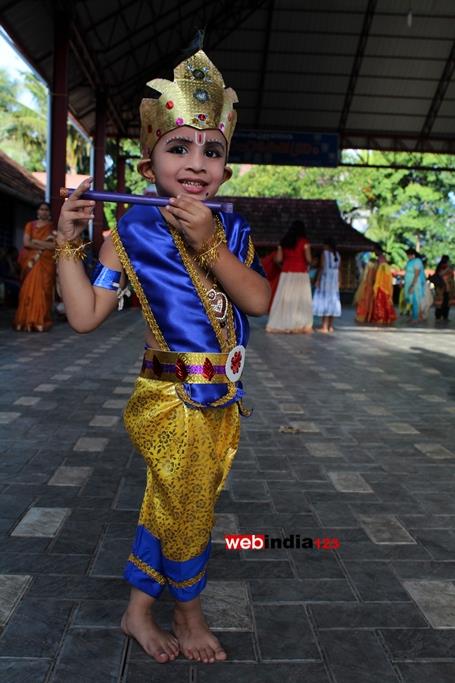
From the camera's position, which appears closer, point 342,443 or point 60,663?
point 60,663

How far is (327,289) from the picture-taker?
1132 cm

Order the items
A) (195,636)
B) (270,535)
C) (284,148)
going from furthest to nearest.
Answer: (284,148)
(270,535)
(195,636)

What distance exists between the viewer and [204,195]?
5.42ft

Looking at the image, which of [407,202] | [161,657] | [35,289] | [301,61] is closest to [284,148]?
[301,61]

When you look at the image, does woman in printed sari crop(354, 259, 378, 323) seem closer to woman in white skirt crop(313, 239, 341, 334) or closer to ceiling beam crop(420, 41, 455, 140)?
woman in white skirt crop(313, 239, 341, 334)

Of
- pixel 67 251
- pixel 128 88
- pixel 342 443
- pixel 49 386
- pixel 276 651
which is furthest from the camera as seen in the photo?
pixel 128 88

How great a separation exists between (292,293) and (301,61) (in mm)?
8630

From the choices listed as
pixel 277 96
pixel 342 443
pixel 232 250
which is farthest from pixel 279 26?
pixel 232 250

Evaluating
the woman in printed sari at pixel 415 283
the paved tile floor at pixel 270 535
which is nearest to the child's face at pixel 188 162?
the paved tile floor at pixel 270 535

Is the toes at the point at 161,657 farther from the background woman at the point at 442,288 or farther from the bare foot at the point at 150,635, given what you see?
the background woman at the point at 442,288

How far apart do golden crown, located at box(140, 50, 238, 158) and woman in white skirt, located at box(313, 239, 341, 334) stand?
959 centimetres

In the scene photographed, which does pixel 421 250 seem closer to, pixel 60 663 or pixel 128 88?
pixel 128 88

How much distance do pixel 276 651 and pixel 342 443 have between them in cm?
225

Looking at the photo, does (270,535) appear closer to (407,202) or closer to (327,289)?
(327,289)
